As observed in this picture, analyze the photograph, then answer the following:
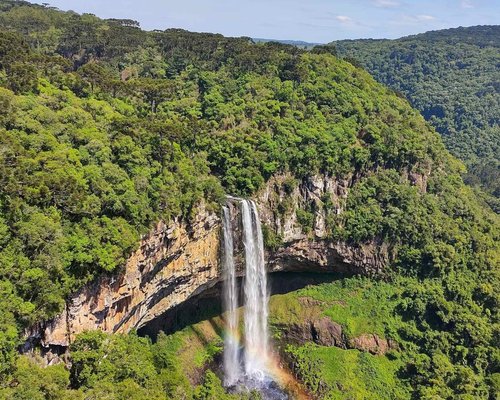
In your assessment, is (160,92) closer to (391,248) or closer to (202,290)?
(202,290)

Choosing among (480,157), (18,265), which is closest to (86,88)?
A: (18,265)

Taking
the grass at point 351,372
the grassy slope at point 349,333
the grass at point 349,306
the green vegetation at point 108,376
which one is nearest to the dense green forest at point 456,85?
the grass at point 349,306

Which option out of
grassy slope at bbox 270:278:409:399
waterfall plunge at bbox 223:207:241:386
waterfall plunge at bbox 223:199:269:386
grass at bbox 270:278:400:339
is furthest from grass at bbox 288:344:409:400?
waterfall plunge at bbox 223:207:241:386

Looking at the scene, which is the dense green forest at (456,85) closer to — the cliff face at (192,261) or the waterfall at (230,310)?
the cliff face at (192,261)

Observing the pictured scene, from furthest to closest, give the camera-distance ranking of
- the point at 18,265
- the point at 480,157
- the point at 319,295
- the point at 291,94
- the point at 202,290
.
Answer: the point at 480,157, the point at 291,94, the point at 319,295, the point at 202,290, the point at 18,265

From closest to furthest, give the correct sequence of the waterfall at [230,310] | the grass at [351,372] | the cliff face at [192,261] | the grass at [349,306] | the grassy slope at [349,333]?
the cliff face at [192,261] < the grass at [351,372] < the waterfall at [230,310] < the grassy slope at [349,333] < the grass at [349,306]

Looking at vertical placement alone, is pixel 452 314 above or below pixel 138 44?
below
